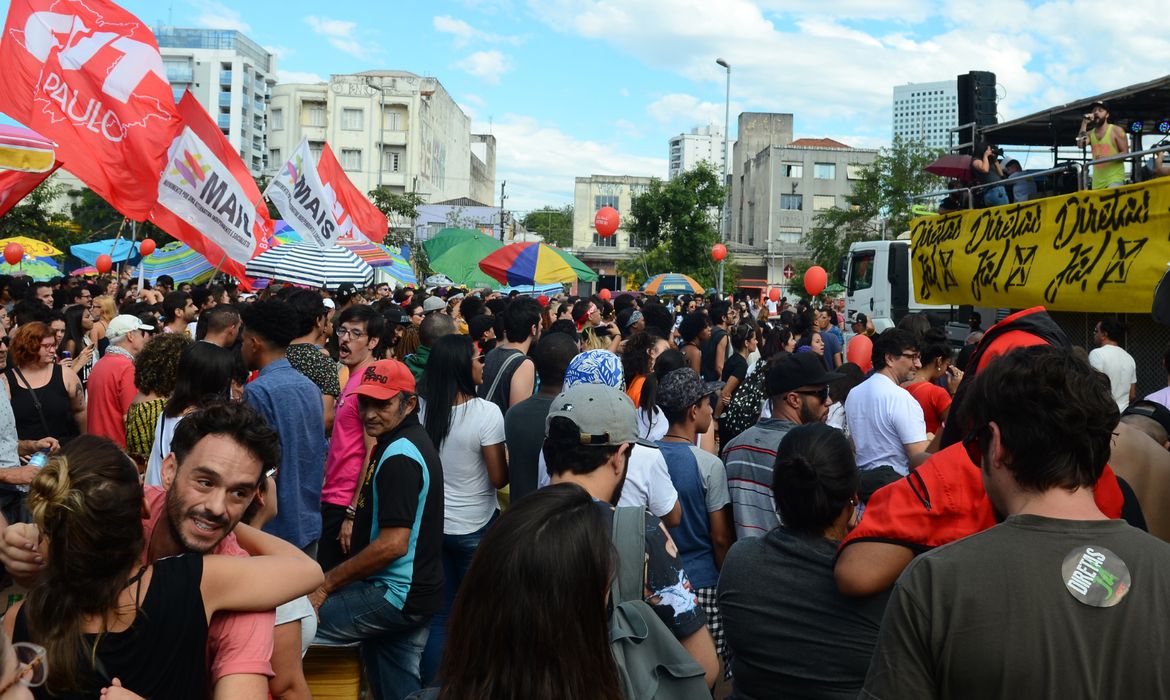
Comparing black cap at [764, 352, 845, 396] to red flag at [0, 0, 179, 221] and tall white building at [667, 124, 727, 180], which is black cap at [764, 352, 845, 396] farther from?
tall white building at [667, 124, 727, 180]

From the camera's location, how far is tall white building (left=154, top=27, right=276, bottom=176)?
10494 centimetres

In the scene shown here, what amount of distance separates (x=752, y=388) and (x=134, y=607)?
4.70m

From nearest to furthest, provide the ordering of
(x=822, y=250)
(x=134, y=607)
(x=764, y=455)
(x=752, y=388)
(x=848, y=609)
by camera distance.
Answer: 1. (x=134, y=607)
2. (x=848, y=609)
3. (x=764, y=455)
4. (x=752, y=388)
5. (x=822, y=250)

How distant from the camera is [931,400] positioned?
626 cm

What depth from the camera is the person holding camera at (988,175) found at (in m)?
12.2

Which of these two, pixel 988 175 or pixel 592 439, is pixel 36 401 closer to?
pixel 592 439

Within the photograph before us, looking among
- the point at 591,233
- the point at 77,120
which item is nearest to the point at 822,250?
the point at 77,120

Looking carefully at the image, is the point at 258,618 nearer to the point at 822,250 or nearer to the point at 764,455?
the point at 764,455

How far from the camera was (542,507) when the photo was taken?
6.61 ft

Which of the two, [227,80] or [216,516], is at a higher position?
[227,80]

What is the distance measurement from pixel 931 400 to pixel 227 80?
4435 inches

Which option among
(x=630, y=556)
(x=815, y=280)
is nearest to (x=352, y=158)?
(x=815, y=280)

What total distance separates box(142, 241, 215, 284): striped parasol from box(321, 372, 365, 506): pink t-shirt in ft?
50.9

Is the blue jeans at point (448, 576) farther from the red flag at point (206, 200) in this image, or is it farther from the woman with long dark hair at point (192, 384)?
the red flag at point (206, 200)
